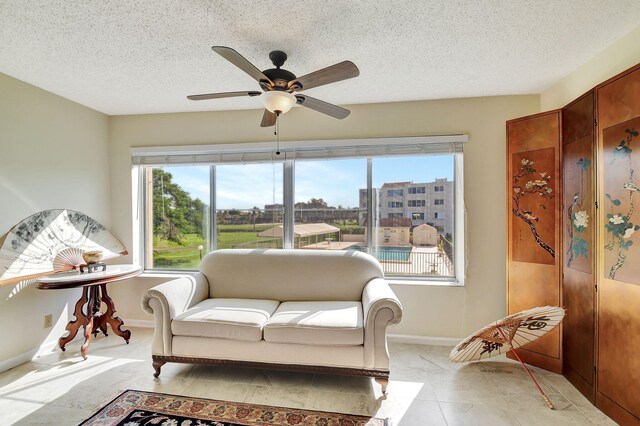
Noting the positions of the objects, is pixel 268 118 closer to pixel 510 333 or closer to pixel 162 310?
pixel 162 310

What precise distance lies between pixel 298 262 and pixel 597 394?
2349mm

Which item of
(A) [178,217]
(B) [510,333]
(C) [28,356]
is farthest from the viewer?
(A) [178,217]

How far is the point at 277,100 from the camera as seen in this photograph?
1820 millimetres

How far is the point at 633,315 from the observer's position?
1.66m

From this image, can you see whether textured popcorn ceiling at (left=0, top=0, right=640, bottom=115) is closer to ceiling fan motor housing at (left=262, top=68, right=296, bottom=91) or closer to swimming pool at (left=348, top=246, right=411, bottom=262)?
ceiling fan motor housing at (left=262, top=68, right=296, bottom=91)

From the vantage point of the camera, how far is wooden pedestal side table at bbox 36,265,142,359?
7.86 ft

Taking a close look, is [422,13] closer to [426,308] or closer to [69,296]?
[426,308]

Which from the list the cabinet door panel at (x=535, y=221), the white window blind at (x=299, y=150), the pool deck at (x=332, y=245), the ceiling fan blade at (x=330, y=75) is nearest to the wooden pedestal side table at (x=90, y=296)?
the white window blind at (x=299, y=150)

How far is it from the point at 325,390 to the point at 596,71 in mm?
3138

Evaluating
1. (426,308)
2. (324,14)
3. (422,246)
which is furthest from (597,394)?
(324,14)

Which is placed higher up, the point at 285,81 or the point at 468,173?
the point at 285,81

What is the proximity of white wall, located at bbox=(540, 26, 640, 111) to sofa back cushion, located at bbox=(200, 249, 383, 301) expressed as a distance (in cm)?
219

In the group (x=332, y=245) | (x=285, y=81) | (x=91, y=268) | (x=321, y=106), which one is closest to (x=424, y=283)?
(x=332, y=245)

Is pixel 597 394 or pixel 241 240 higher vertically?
pixel 241 240
